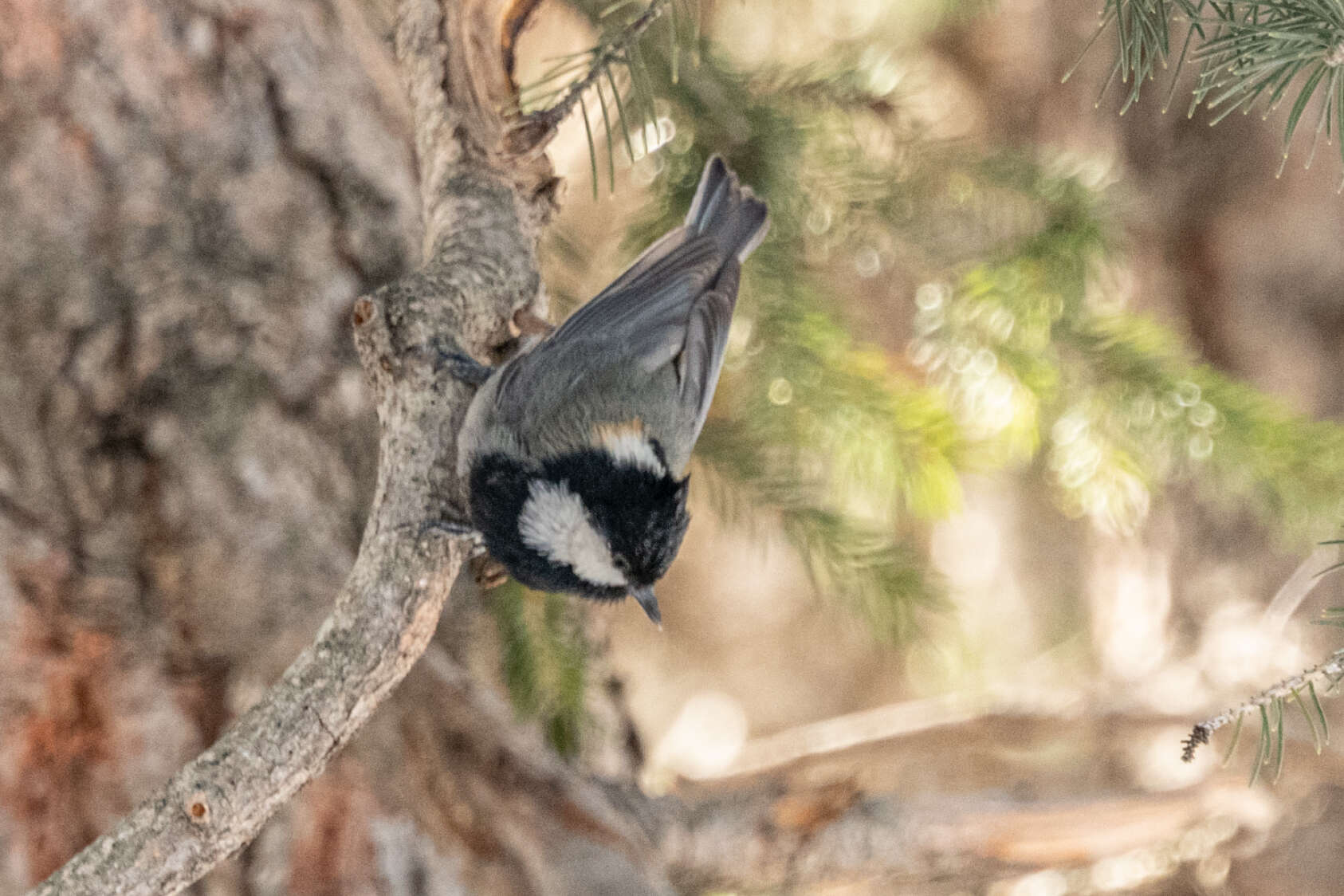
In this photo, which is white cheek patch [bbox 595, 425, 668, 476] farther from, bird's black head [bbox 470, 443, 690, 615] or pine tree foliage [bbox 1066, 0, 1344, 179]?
pine tree foliage [bbox 1066, 0, 1344, 179]

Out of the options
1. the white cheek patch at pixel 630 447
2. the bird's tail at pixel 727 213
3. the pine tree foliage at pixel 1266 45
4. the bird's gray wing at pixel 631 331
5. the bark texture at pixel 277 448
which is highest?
the pine tree foliage at pixel 1266 45

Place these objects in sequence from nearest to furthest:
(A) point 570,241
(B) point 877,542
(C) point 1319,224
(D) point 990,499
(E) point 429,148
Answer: (E) point 429,148 → (B) point 877,542 → (A) point 570,241 → (C) point 1319,224 → (D) point 990,499

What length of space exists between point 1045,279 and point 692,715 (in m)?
2.66

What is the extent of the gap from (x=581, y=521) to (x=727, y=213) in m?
0.63

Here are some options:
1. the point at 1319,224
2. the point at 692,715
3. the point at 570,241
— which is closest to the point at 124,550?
the point at 570,241

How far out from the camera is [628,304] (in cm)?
150

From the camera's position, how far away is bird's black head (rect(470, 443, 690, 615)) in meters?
1.22

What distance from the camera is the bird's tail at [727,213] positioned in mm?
1580

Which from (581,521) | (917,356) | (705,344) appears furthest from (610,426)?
(917,356)

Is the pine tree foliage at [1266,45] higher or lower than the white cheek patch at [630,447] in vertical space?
higher

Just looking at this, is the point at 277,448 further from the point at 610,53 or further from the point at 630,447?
the point at 610,53

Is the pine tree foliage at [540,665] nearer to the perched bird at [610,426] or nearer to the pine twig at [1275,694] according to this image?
the perched bird at [610,426]

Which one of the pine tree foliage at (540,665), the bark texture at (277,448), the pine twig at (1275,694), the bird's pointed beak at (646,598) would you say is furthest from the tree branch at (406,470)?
the pine twig at (1275,694)

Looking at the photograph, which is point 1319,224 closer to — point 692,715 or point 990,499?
point 990,499
